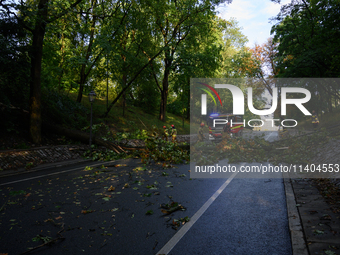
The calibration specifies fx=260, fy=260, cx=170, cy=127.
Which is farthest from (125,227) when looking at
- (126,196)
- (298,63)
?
(298,63)

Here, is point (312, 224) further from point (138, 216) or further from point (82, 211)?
point (82, 211)

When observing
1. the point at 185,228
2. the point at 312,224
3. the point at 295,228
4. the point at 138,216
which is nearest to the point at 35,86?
the point at 138,216

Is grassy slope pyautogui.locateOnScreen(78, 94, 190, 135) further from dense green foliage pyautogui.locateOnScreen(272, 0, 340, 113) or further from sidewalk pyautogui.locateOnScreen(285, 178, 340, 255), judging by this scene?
sidewalk pyautogui.locateOnScreen(285, 178, 340, 255)

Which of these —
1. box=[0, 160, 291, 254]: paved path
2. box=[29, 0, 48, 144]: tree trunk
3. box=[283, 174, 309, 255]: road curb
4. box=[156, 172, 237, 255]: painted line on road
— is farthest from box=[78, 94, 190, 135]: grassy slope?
box=[283, 174, 309, 255]: road curb

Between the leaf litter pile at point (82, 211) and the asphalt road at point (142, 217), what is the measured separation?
0.04 ft

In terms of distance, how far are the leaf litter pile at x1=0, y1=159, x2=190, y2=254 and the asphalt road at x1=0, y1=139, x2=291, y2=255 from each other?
0.01 metres

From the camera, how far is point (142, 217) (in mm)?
4922

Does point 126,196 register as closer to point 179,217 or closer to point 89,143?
point 179,217

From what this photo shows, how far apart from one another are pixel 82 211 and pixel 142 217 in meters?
1.25

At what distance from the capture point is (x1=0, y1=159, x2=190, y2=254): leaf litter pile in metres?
3.88

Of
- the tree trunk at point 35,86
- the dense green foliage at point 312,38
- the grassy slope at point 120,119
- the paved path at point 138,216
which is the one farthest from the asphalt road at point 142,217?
the grassy slope at point 120,119

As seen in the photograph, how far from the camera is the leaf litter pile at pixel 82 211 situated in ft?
12.7

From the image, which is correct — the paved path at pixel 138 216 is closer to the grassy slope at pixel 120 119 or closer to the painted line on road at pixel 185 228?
the painted line on road at pixel 185 228

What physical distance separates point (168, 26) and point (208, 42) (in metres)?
5.96
